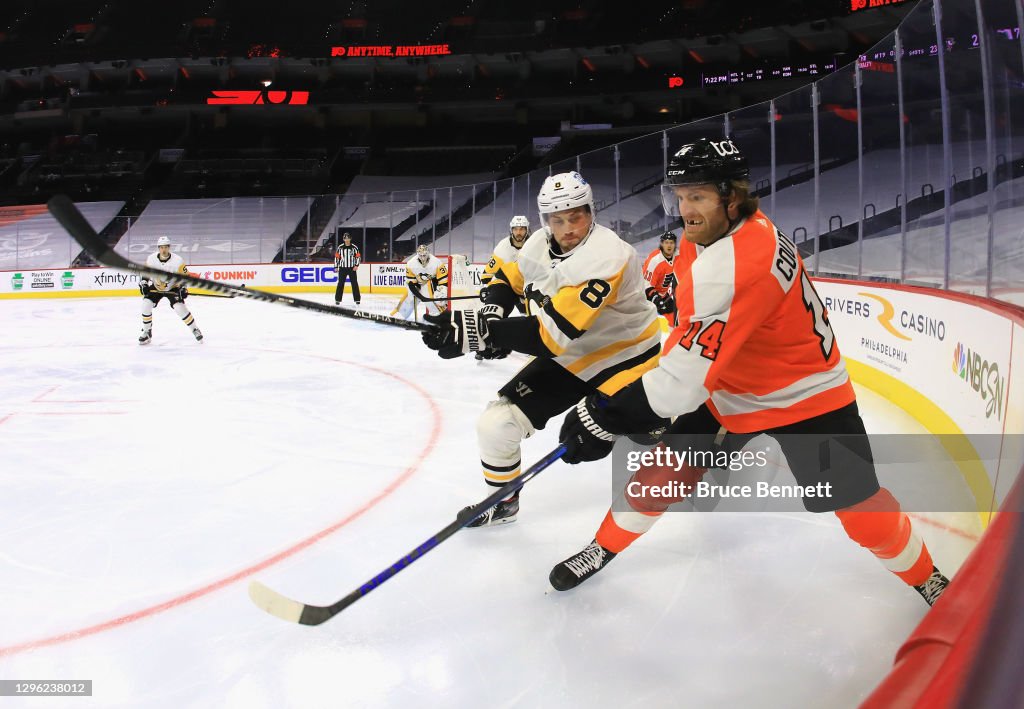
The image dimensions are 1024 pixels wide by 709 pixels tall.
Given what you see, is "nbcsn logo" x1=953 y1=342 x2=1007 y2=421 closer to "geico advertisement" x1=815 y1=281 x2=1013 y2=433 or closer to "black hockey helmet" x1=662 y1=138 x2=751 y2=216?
"geico advertisement" x1=815 y1=281 x2=1013 y2=433

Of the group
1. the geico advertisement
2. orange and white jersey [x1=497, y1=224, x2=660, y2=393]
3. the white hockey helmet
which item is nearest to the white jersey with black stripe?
orange and white jersey [x1=497, y1=224, x2=660, y2=393]

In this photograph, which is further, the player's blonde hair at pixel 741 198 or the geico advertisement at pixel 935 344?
the geico advertisement at pixel 935 344

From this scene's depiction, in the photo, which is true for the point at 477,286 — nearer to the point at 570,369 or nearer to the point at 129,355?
the point at 129,355

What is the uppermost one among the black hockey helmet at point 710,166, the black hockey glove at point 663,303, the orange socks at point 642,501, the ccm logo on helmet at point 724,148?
the ccm logo on helmet at point 724,148

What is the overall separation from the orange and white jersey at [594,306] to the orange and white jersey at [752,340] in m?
0.47

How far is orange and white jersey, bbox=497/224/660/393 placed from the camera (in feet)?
7.02

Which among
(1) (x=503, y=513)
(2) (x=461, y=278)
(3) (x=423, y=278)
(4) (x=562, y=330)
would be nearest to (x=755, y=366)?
(4) (x=562, y=330)

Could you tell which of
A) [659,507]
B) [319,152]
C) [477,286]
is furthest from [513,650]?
[319,152]

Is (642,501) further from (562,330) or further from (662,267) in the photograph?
(662,267)

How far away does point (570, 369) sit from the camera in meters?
2.54

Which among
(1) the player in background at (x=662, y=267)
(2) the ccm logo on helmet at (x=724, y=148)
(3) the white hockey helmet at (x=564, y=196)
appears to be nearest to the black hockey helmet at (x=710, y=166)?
(2) the ccm logo on helmet at (x=724, y=148)

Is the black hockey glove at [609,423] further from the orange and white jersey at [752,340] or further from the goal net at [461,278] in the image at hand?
the goal net at [461,278]

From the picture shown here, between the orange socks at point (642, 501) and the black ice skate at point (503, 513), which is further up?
the orange socks at point (642, 501)

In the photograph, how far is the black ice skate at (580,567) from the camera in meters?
2.06
